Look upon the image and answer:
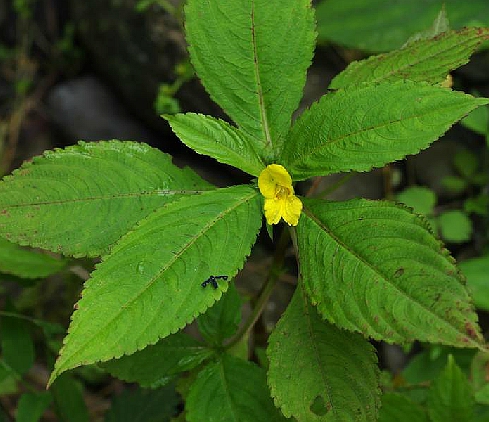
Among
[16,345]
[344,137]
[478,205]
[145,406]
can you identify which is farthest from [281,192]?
[478,205]

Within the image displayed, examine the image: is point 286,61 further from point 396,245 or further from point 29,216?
point 29,216

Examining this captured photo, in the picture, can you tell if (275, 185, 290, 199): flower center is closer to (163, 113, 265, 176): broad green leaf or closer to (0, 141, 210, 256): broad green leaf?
(163, 113, 265, 176): broad green leaf

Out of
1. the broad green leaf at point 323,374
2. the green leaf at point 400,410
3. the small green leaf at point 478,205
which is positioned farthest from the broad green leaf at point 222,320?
the small green leaf at point 478,205

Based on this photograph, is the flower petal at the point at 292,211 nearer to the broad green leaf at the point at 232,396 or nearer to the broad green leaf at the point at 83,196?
the broad green leaf at the point at 83,196

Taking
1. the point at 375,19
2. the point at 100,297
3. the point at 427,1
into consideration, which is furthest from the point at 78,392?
the point at 427,1

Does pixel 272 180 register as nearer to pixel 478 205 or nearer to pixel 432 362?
pixel 432 362

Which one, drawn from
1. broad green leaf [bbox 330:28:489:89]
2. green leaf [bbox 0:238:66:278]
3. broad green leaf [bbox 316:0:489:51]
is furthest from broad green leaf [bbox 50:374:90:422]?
broad green leaf [bbox 316:0:489:51]
